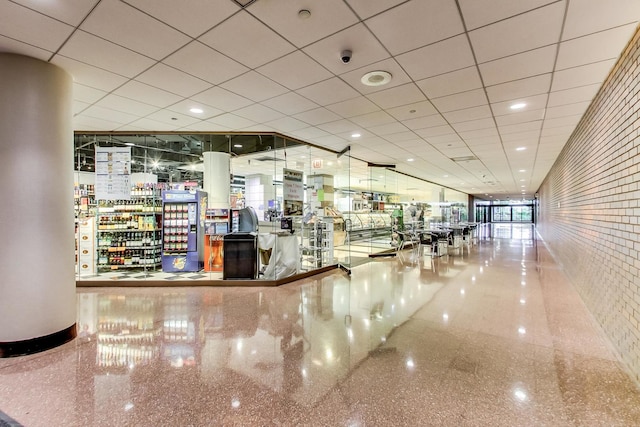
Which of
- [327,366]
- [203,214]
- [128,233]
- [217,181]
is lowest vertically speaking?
[327,366]

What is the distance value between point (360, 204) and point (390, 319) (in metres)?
9.92

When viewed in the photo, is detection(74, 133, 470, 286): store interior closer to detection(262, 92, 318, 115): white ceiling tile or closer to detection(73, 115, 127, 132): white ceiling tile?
detection(73, 115, 127, 132): white ceiling tile

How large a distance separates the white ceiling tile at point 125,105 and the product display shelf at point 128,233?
287 cm

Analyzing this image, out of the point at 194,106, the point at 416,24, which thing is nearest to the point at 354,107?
the point at 416,24

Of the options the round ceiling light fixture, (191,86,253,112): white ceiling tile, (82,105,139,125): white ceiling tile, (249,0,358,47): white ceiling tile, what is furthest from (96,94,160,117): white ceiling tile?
the round ceiling light fixture

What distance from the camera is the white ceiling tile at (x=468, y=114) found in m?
4.50

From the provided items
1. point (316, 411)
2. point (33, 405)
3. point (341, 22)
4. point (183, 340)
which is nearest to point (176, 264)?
point (183, 340)

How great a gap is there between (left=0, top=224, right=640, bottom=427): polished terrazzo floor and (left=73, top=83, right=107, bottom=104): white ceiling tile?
2.97m

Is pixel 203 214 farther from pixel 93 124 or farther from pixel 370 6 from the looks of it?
pixel 370 6

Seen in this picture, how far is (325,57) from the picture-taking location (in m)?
3.01

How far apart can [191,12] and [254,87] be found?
142 cm

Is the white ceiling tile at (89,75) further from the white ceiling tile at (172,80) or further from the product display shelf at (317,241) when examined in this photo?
the product display shelf at (317,241)

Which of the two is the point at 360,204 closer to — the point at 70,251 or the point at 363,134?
the point at 363,134

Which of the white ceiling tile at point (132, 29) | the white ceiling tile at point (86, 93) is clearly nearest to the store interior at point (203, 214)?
the white ceiling tile at point (86, 93)
